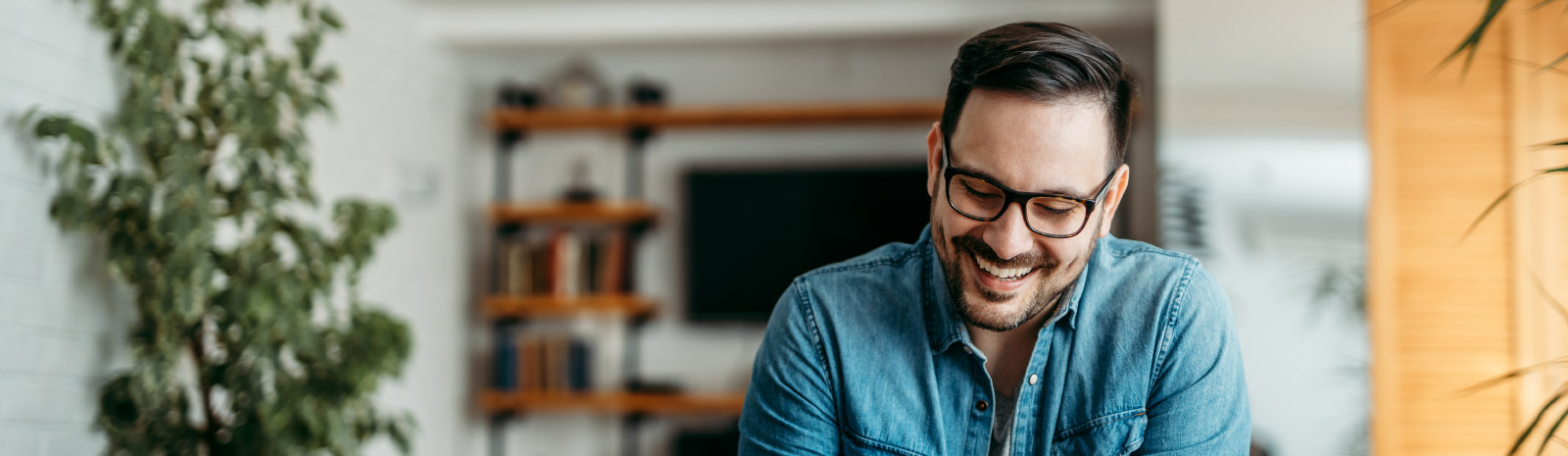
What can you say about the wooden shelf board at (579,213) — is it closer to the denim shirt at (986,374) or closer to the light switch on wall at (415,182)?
the light switch on wall at (415,182)

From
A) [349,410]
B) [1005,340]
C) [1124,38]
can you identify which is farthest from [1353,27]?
[349,410]

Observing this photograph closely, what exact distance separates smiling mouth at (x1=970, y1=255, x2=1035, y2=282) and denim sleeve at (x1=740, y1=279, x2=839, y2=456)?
23 cm

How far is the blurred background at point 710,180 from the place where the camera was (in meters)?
3.29

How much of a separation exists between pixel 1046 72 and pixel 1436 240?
8.20ft

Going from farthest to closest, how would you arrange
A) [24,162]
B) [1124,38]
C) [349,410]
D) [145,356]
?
[1124,38] → [349,410] → [145,356] → [24,162]

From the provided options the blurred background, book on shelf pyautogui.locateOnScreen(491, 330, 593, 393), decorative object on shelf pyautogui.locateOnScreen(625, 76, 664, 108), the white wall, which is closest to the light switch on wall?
the blurred background

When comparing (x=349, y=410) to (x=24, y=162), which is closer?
(x=24, y=162)

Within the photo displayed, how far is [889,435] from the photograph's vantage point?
123 centimetres

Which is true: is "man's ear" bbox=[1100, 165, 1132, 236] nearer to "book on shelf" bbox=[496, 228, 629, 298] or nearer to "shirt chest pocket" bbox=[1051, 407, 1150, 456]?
"shirt chest pocket" bbox=[1051, 407, 1150, 456]

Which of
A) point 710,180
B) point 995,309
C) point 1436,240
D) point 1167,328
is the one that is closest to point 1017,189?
point 995,309

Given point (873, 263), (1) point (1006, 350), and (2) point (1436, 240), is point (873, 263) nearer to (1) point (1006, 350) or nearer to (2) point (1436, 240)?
(1) point (1006, 350)

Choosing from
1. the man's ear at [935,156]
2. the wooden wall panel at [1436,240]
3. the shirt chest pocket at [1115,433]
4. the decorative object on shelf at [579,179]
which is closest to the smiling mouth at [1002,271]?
the man's ear at [935,156]

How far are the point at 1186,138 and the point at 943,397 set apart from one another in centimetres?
248

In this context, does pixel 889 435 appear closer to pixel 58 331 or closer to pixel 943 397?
pixel 943 397
